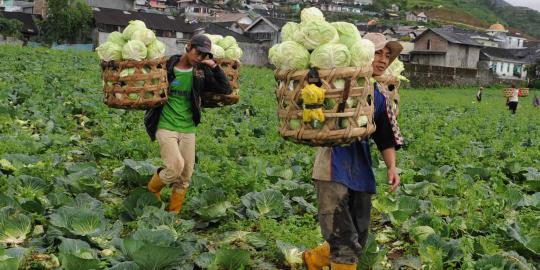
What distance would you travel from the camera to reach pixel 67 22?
42.6 meters

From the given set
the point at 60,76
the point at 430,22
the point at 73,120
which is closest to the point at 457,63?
the point at 60,76

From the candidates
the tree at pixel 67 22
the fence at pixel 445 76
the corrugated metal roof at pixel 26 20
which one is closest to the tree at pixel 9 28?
the tree at pixel 67 22

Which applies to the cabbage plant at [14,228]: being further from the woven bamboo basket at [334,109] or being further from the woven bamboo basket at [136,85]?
the woven bamboo basket at [334,109]

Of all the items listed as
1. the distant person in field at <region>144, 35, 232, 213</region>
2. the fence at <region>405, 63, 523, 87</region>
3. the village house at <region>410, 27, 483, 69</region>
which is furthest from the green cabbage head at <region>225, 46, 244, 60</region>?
the village house at <region>410, 27, 483, 69</region>

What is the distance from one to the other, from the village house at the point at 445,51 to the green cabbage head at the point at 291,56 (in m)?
46.6

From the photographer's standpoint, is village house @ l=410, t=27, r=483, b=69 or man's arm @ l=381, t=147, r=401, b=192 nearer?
man's arm @ l=381, t=147, r=401, b=192

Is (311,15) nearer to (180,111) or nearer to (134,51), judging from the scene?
(134,51)

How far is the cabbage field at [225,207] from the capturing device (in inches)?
161

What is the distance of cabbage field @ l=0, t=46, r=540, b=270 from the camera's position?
13.4ft

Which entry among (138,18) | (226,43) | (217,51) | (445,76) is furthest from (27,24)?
(217,51)

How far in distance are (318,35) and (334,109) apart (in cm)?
45

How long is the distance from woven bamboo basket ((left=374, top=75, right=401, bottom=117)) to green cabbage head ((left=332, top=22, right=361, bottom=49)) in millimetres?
481

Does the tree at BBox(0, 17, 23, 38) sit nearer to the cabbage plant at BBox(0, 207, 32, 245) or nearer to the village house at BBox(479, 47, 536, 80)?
the village house at BBox(479, 47, 536, 80)

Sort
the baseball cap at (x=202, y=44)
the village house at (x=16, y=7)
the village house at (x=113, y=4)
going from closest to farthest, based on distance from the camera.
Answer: the baseball cap at (x=202, y=44) → the village house at (x=113, y=4) → the village house at (x=16, y=7)
